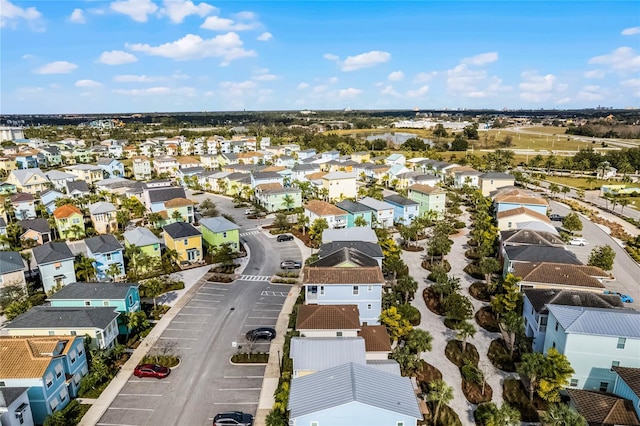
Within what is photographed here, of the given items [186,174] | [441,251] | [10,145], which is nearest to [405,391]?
[441,251]

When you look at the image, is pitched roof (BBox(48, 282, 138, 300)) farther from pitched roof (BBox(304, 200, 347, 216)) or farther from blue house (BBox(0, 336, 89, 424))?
pitched roof (BBox(304, 200, 347, 216))

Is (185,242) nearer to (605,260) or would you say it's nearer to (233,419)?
(233,419)

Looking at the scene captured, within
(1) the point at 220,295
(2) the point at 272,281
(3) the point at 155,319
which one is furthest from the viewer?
(2) the point at 272,281

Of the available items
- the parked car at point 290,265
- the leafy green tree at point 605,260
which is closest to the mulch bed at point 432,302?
the parked car at point 290,265

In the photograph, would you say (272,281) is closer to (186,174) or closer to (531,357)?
(531,357)

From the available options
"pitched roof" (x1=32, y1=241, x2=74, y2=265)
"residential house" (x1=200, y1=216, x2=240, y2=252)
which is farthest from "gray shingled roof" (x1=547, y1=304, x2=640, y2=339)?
"pitched roof" (x1=32, y1=241, x2=74, y2=265)

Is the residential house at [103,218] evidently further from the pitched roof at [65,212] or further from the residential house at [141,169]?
the residential house at [141,169]

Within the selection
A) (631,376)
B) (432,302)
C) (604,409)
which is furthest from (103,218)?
(631,376)

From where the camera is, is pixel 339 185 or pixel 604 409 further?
pixel 339 185
